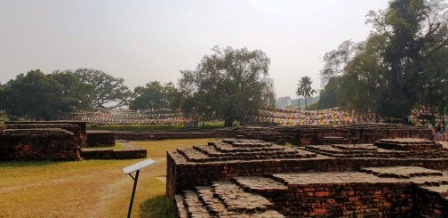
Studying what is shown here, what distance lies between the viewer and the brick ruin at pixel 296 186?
4586 mm

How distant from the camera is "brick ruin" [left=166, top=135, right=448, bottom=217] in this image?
4.59m

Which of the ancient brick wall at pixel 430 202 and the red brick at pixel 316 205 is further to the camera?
the red brick at pixel 316 205

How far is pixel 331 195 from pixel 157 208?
111 inches

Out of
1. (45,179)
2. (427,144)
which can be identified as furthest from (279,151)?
(45,179)

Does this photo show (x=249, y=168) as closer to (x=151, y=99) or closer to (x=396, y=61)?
(x=396, y=61)

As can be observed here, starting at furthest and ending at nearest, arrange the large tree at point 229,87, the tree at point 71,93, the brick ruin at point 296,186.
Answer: the tree at point 71,93 < the large tree at point 229,87 < the brick ruin at point 296,186

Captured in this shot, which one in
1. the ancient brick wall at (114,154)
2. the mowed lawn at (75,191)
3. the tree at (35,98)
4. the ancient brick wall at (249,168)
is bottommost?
the mowed lawn at (75,191)

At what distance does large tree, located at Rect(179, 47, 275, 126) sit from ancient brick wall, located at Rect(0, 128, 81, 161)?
21.3 m

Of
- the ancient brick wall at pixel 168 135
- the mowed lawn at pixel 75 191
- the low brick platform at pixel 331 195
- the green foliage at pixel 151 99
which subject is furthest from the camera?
the green foliage at pixel 151 99

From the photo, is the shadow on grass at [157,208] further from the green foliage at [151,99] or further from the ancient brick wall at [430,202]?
the green foliage at [151,99]

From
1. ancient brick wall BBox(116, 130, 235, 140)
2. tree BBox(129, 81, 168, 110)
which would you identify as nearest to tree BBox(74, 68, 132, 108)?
tree BBox(129, 81, 168, 110)

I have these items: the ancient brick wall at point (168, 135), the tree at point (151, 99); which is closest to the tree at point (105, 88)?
the tree at point (151, 99)

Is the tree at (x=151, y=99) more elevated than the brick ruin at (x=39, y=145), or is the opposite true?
the tree at (x=151, y=99)

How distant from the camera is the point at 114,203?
6.28 metres
